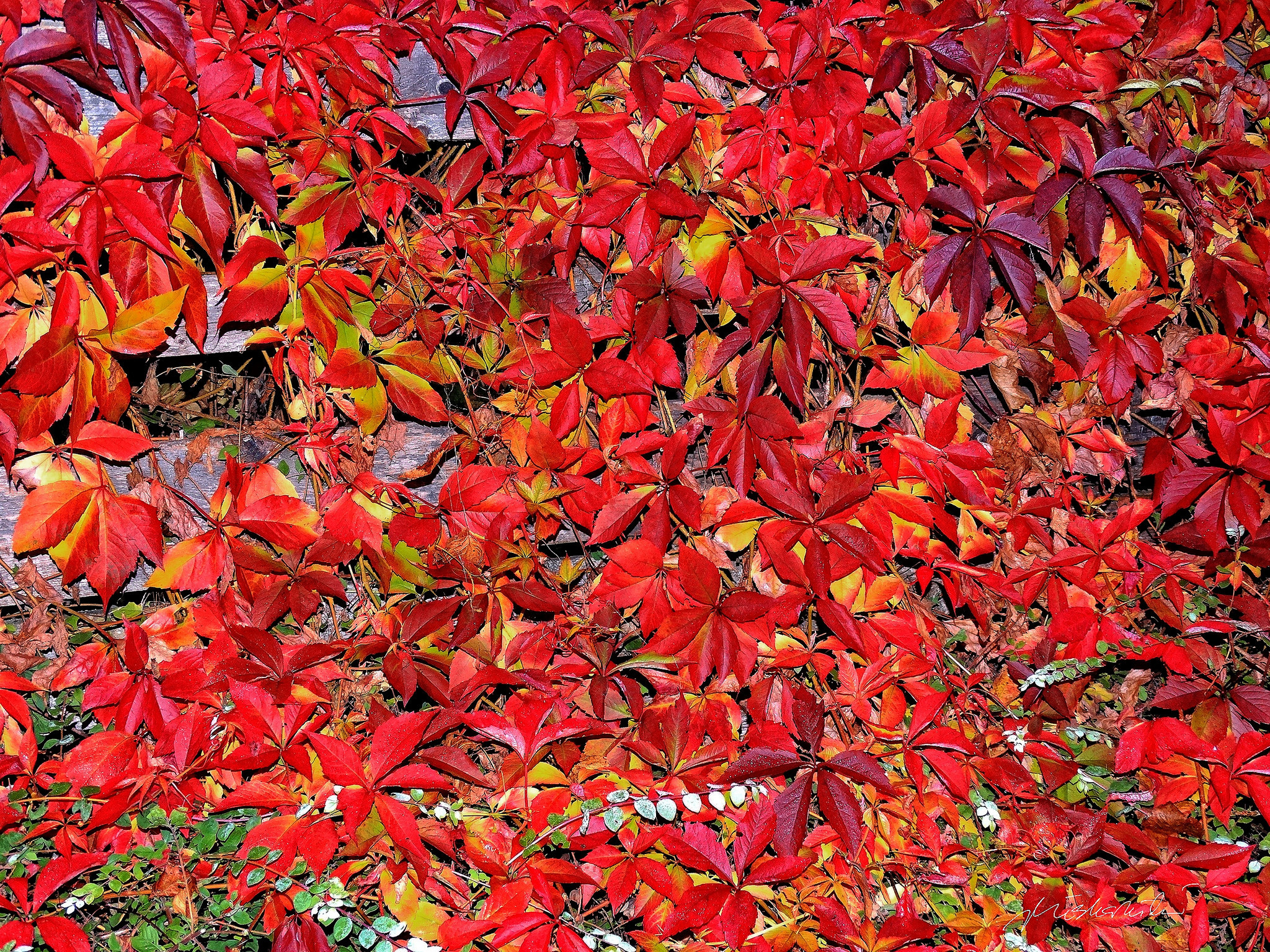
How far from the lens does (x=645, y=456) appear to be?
1388mm

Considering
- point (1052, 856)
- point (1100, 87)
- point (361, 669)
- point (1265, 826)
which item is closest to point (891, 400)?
point (1100, 87)

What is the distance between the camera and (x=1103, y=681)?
63.6 inches

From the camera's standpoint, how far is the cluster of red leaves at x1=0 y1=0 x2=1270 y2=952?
49.0 inches

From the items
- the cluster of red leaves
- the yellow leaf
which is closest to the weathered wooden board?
the cluster of red leaves

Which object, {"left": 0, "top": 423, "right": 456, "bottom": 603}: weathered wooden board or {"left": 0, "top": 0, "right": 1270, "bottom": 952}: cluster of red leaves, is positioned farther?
{"left": 0, "top": 423, "right": 456, "bottom": 603}: weathered wooden board

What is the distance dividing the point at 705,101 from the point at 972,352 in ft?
1.97

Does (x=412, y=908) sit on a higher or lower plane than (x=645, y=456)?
lower

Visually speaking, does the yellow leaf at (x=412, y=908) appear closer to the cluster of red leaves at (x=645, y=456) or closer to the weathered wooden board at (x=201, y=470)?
the cluster of red leaves at (x=645, y=456)

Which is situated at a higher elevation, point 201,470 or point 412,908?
point 201,470

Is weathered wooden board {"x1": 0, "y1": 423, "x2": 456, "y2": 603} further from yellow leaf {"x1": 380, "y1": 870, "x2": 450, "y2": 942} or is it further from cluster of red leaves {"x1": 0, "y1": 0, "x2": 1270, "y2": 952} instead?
yellow leaf {"x1": 380, "y1": 870, "x2": 450, "y2": 942}

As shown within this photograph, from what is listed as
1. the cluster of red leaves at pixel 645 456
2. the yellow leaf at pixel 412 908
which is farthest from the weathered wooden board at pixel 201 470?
the yellow leaf at pixel 412 908

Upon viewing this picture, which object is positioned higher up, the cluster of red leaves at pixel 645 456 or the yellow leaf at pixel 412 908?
the cluster of red leaves at pixel 645 456

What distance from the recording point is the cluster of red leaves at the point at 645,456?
4.08ft

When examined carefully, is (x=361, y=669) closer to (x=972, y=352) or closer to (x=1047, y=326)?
(x=972, y=352)
